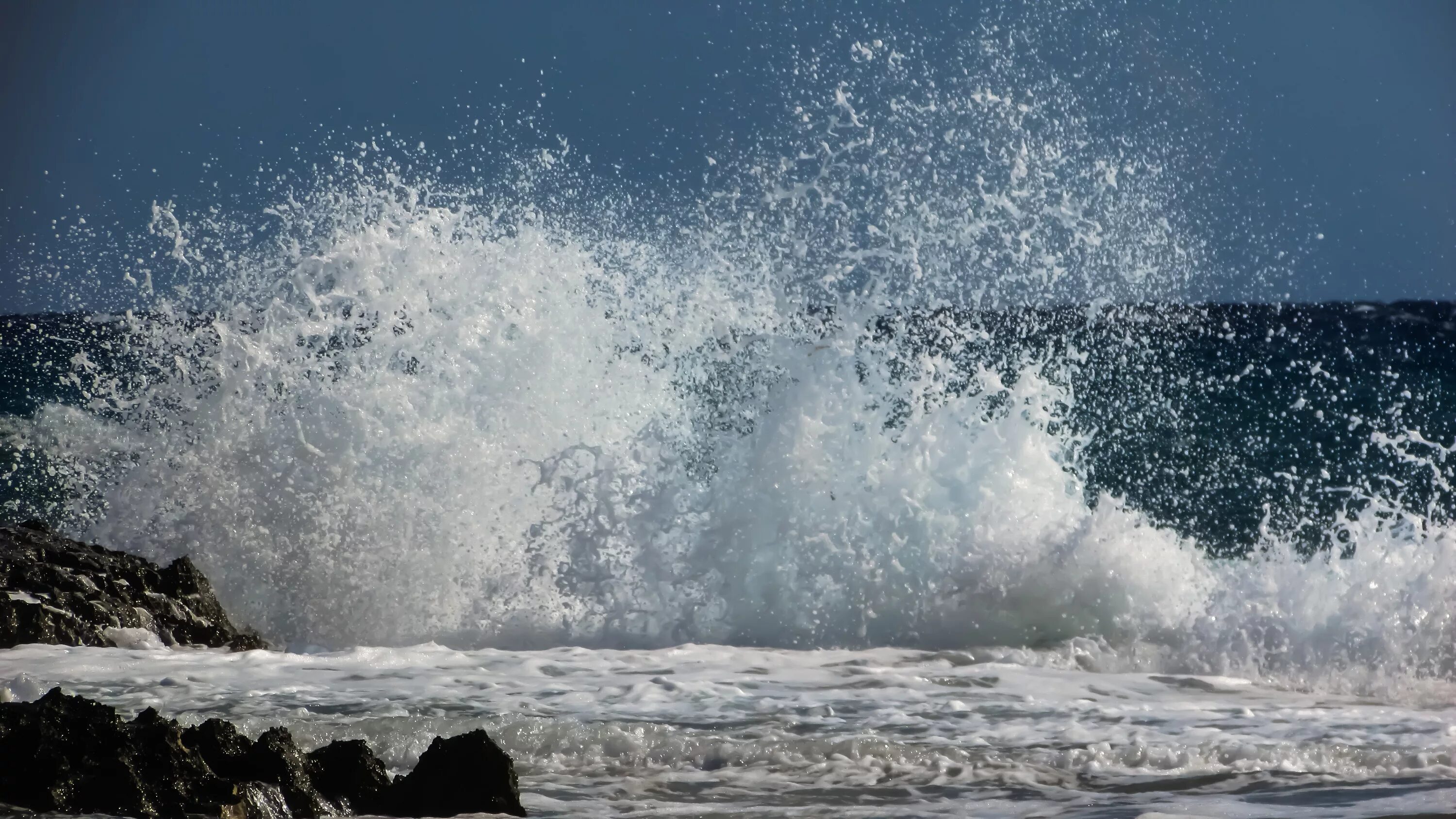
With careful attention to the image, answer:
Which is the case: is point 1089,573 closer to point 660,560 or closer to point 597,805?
point 660,560

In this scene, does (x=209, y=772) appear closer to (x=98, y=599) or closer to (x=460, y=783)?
(x=460, y=783)

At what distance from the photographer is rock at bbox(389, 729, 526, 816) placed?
9.76 feet

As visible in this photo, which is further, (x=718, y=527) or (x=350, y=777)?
(x=718, y=527)

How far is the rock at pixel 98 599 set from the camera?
5059 millimetres

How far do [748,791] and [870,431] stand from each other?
3571 mm

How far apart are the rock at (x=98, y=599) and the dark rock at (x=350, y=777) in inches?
97.7

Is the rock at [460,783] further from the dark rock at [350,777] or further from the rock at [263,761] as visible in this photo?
the rock at [263,761]

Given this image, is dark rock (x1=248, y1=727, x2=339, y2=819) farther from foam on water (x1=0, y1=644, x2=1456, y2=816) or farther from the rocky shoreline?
foam on water (x1=0, y1=644, x2=1456, y2=816)

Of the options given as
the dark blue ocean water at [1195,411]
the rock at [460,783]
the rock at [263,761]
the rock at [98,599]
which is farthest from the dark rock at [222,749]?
the dark blue ocean water at [1195,411]

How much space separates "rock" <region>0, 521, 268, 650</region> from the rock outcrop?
230 cm

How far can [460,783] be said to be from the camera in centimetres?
300

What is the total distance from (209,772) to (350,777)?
31 centimetres

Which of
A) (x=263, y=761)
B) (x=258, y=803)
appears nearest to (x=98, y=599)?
(x=263, y=761)

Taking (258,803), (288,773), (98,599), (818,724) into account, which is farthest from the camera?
(98,599)
